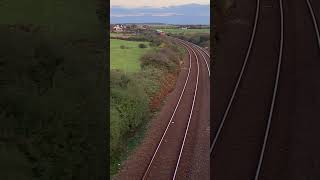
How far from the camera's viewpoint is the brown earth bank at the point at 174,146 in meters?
15.9

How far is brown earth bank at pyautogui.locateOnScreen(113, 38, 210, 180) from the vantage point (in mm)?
15852

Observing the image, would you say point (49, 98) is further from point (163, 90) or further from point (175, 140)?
point (163, 90)

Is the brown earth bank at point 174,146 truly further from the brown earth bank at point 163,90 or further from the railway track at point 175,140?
the brown earth bank at point 163,90

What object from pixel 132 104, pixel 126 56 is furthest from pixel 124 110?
pixel 126 56

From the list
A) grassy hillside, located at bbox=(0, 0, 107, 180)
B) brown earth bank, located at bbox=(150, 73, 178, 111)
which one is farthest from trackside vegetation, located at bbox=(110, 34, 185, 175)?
grassy hillside, located at bbox=(0, 0, 107, 180)

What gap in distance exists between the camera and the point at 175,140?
18.9 meters

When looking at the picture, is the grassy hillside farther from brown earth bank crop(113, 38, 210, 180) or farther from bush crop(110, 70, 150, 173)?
brown earth bank crop(113, 38, 210, 180)

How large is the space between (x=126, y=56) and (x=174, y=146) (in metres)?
24.7

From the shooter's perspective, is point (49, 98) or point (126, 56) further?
point (126, 56)
